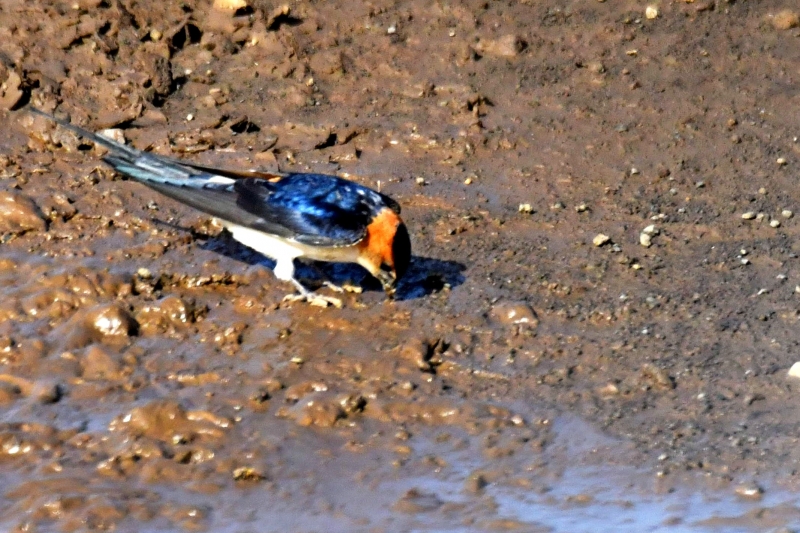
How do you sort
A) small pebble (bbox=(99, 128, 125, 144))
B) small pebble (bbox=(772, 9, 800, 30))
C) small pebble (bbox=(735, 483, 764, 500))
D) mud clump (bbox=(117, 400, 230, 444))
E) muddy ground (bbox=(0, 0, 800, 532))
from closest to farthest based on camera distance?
1. small pebble (bbox=(735, 483, 764, 500))
2. muddy ground (bbox=(0, 0, 800, 532))
3. mud clump (bbox=(117, 400, 230, 444))
4. small pebble (bbox=(99, 128, 125, 144))
5. small pebble (bbox=(772, 9, 800, 30))

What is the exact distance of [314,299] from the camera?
21.4 feet

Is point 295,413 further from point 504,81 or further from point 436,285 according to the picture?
point 504,81

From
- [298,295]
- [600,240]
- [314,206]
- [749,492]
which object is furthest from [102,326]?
[749,492]

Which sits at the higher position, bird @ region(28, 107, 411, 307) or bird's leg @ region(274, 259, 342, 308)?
bird @ region(28, 107, 411, 307)

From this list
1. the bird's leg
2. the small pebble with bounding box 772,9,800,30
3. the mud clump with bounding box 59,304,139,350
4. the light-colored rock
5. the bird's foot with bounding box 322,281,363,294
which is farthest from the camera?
the small pebble with bounding box 772,9,800,30

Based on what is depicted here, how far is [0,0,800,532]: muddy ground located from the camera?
→ 5.23 metres

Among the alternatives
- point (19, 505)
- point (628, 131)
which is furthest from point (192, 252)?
point (628, 131)

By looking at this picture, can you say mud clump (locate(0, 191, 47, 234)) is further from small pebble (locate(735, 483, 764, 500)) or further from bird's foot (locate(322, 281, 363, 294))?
small pebble (locate(735, 483, 764, 500))

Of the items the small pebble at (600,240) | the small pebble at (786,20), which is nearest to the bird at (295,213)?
the small pebble at (600,240)

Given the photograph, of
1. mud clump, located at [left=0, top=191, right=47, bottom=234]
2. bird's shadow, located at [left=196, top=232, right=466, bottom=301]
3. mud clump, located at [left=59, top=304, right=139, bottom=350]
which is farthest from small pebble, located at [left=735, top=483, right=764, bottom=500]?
mud clump, located at [left=0, top=191, right=47, bottom=234]

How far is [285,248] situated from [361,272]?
22.5 inches

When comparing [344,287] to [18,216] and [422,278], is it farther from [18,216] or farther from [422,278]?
[18,216]

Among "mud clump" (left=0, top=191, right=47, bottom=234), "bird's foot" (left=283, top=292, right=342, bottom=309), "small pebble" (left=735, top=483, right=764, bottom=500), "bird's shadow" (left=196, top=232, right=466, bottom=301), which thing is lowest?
"small pebble" (left=735, top=483, right=764, bottom=500)

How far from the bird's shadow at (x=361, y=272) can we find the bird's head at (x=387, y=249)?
0.18 metres
